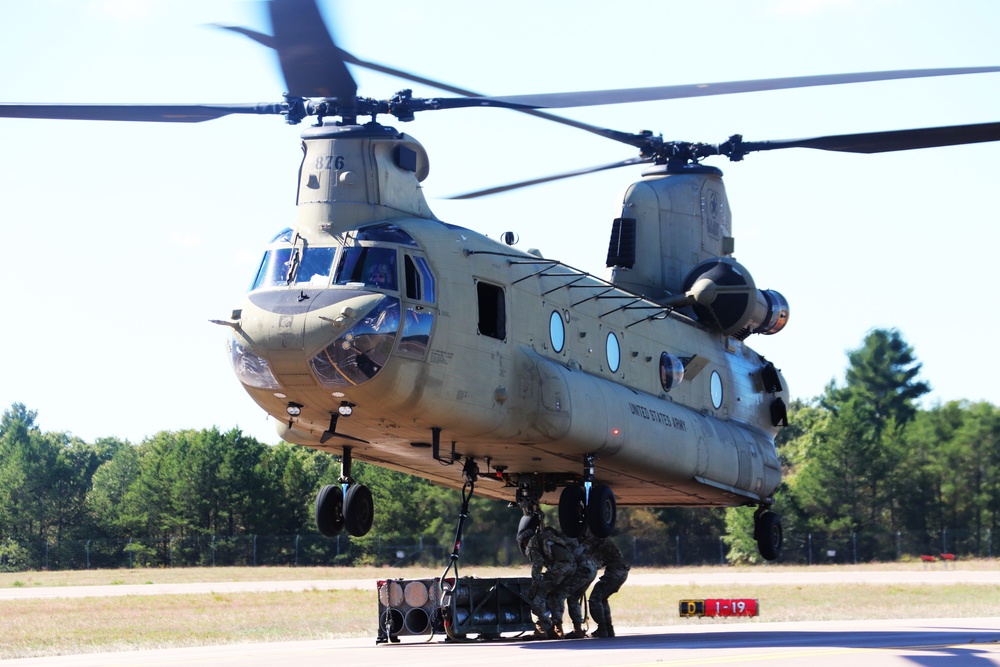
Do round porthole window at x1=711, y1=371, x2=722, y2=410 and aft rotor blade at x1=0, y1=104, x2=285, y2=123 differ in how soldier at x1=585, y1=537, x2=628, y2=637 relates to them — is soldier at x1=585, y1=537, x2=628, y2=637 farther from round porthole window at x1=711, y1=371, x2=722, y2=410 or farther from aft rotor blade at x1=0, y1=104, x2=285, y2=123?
aft rotor blade at x1=0, y1=104, x2=285, y2=123

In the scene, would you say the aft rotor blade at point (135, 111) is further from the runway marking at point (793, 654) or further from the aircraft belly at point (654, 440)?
the runway marking at point (793, 654)

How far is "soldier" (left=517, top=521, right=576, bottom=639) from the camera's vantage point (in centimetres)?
2139

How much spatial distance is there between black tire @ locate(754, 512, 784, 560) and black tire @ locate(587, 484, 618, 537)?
702 centimetres

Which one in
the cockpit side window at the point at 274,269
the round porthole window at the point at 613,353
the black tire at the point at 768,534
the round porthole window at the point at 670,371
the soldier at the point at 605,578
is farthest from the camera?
the black tire at the point at 768,534

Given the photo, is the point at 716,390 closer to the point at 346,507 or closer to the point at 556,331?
the point at 556,331

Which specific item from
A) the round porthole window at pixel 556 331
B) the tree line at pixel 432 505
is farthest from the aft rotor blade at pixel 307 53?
the tree line at pixel 432 505

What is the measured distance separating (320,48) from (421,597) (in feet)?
28.8

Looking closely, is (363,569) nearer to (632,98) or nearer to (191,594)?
(191,594)

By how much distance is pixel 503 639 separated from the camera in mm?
21359

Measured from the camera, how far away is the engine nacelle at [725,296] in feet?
85.4

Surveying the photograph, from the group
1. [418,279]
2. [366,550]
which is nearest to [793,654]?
[418,279]

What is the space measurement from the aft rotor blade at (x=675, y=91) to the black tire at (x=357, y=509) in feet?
20.2

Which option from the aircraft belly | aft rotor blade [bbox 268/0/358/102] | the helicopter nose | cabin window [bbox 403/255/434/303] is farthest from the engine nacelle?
the helicopter nose

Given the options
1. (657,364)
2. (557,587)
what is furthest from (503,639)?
(657,364)
